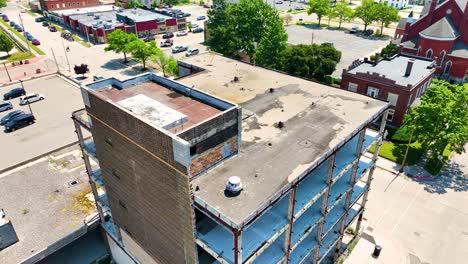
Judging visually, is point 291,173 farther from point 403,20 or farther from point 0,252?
point 403,20

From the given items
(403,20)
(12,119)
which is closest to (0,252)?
(12,119)

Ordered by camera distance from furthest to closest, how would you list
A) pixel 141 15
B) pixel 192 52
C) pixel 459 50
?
pixel 141 15 → pixel 192 52 → pixel 459 50

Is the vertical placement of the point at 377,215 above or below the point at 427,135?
below

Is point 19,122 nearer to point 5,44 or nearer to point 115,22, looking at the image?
point 5,44

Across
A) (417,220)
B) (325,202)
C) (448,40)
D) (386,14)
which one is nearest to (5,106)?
(325,202)

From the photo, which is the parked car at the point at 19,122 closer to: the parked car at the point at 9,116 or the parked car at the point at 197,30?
the parked car at the point at 9,116

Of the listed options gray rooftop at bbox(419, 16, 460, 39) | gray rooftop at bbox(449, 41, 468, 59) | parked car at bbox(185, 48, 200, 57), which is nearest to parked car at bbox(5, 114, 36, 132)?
parked car at bbox(185, 48, 200, 57)

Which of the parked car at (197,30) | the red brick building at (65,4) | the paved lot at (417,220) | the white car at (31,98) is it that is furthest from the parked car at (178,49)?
the red brick building at (65,4)

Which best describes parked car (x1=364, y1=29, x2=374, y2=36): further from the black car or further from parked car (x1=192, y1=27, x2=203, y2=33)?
the black car
